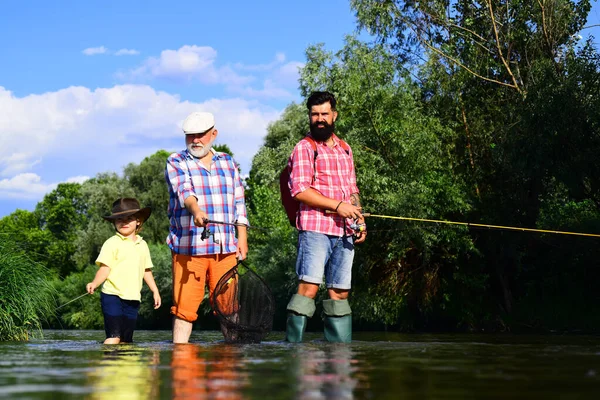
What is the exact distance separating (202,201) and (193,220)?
296 millimetres

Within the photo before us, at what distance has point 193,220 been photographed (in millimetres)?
8148

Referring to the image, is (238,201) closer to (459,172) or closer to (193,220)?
(193,220)

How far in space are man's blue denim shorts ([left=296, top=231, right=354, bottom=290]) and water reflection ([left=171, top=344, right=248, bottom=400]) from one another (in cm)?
210

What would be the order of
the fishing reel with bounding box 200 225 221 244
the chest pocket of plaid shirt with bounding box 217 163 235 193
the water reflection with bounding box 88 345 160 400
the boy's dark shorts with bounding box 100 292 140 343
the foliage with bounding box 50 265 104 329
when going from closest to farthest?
the water reflection with bounding box 88 345 160 400
the fishing reel with bounding box 200 225 221 244
the chest pocket of plaid shirt with bounding box 217 163 235 193
the boy's dark shorts with bounding box 100 292 140 343
the foliage with bounding box 50 265 104 329

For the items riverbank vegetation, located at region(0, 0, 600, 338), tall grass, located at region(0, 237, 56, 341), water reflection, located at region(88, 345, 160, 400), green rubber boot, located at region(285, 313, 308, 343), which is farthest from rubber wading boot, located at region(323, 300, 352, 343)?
riverbank vegetation, located at region(0, 0, 600, 338)

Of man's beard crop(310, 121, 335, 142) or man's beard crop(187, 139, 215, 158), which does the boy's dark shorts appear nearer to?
man's beard crop(187, 139, 215, 158)

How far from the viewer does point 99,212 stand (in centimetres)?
5828

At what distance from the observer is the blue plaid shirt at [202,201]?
8273mm

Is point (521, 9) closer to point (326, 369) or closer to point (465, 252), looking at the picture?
point (465, 252)

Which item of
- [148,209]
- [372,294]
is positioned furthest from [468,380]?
[372,294]

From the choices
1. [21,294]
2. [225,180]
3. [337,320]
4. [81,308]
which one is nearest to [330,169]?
[225,180]

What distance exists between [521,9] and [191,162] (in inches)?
868

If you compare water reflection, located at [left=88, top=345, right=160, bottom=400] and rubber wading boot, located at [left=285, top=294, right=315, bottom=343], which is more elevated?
rubber wading boot, located at [left=285, top=294, right=315, bottom=343]

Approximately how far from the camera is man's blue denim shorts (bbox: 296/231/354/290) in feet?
27.1
